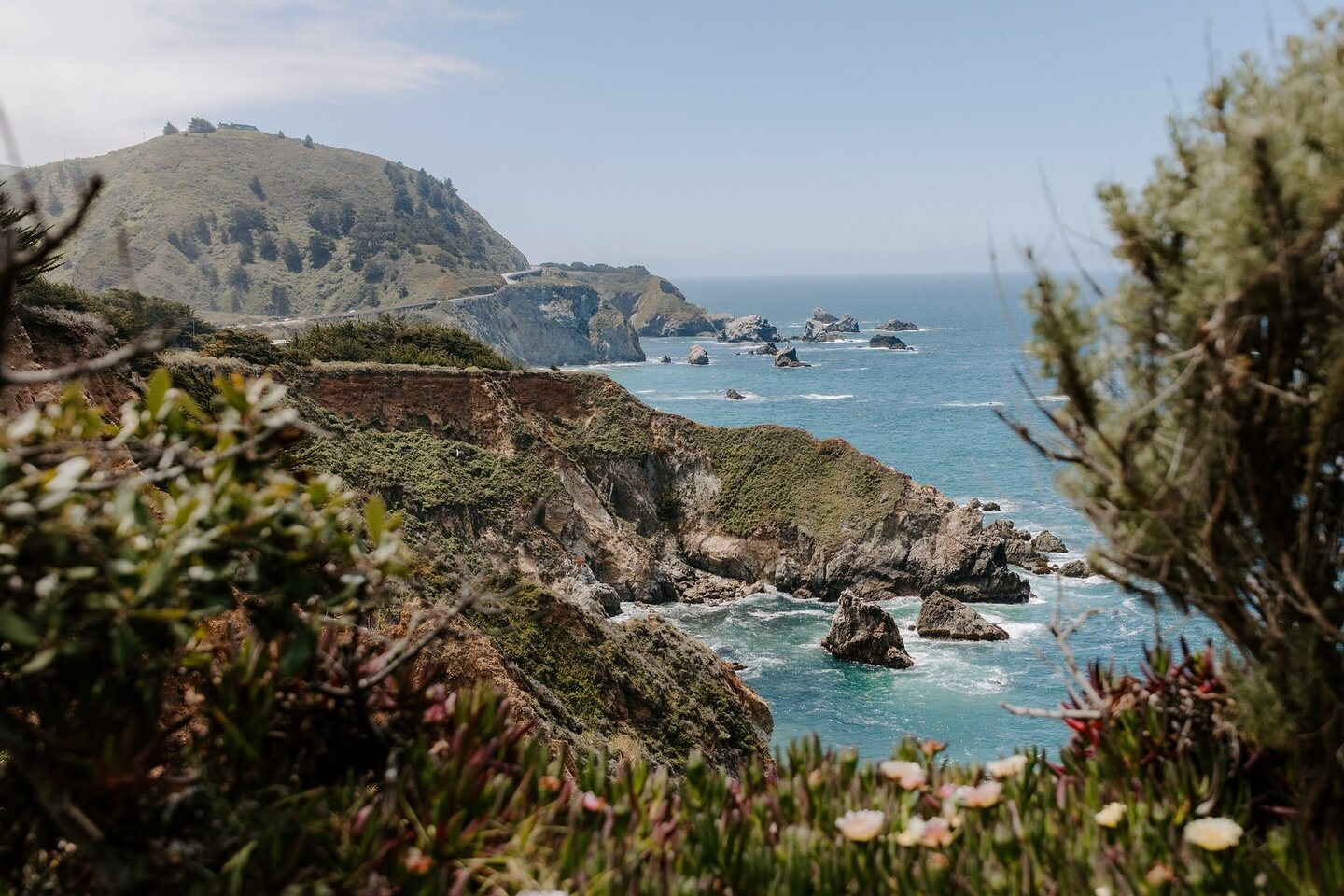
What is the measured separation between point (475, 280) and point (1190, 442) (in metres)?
171

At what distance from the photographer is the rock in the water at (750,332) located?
192 metres

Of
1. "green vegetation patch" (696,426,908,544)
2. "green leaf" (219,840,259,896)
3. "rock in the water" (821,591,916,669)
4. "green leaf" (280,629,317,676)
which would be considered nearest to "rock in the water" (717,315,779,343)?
"green vegetation patch" (696,426,908,544)

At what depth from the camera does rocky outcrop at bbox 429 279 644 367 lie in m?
146

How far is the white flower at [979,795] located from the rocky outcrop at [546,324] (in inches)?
5374

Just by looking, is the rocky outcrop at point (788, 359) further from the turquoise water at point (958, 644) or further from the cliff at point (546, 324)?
the turquoise water at point (958, 644)

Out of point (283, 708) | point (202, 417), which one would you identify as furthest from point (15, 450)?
point (283, 708)

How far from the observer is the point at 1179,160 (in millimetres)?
4625

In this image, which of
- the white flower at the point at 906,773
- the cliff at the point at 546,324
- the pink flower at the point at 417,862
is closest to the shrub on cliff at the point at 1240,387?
the white flower at the point at 906,773

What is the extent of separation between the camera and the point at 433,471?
47.4 m

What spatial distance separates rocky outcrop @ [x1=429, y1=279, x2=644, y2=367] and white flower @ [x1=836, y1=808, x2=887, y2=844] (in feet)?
448

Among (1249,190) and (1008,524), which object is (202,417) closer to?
(1249,190)

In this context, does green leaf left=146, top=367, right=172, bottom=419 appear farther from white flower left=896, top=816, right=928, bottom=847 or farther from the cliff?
the cliff

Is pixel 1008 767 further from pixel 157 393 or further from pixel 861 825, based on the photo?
pixel 157 393

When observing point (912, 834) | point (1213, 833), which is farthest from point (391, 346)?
point (1213, 833)
